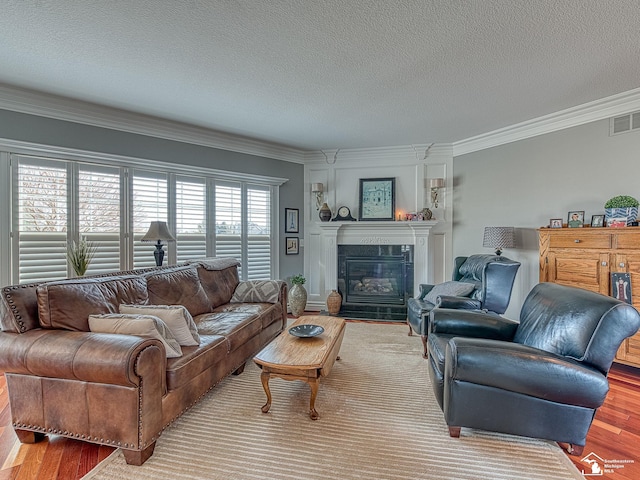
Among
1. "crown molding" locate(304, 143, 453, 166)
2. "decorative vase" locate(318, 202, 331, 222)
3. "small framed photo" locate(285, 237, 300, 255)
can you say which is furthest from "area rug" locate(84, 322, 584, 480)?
"crown molding" locate(304, 143, 453, 166)

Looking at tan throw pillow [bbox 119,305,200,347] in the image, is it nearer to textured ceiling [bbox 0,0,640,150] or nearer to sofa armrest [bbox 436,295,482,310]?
textured ceiling [bbox 0,0,640,150]

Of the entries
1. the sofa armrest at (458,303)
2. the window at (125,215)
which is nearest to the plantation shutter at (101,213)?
the window at (125,215)

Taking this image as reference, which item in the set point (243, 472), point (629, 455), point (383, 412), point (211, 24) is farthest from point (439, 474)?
point (211, 24)

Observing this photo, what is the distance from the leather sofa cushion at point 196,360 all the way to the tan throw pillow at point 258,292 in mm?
1230

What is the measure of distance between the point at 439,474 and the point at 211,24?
3.12 metres

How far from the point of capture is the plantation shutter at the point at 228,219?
15.2 ft

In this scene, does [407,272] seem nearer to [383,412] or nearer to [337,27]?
[383,412]

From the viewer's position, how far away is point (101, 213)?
3.68m

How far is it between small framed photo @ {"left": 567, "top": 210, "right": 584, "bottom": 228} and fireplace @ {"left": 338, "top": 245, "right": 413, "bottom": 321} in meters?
2.06

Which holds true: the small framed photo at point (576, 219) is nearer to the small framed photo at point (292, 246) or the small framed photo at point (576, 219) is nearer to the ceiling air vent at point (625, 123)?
the ceiling air vent at point (625, 123)

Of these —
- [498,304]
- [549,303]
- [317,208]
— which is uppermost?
[317,208]

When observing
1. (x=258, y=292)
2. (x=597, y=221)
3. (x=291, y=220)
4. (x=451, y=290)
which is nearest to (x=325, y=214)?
(x=291, y=220)

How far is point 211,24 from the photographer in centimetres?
213

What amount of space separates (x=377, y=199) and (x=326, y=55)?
2.96 metres
